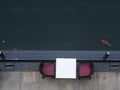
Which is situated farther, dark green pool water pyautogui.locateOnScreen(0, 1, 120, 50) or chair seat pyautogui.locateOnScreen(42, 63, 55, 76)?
dark green pool water pyautogui.locateOnScreen(0, 1, 120, 50)

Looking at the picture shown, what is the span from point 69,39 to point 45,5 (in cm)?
111

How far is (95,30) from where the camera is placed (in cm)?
1239

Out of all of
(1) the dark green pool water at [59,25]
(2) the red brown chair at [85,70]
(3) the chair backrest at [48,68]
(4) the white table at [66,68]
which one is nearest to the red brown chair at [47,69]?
(3) the chair backrest at [48,68]

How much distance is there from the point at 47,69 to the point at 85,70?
986 millimetres

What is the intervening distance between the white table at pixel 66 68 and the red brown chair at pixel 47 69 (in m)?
0.14

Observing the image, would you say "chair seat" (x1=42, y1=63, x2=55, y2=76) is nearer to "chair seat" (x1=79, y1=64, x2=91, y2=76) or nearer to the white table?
the white table

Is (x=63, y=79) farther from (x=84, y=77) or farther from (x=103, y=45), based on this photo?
(x=103, y=45)

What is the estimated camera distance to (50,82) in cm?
1210

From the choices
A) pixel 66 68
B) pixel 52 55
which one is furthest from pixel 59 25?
pixel 66 68

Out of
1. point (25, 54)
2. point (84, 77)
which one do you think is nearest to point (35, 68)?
point (25, 54)

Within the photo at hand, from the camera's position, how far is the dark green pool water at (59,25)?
40.4 feet

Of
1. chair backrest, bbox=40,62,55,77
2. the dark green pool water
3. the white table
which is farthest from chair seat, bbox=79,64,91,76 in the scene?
chair backrest, bbox=40,62,55,77

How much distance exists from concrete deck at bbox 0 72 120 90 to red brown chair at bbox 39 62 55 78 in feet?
0.56

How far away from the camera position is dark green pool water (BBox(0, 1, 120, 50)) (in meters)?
12.3
